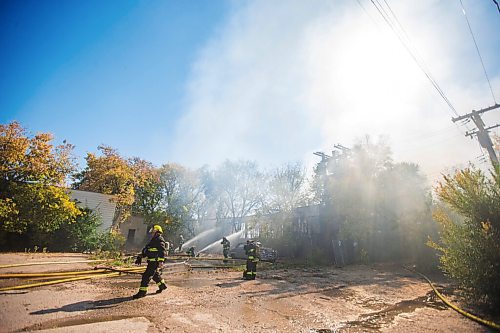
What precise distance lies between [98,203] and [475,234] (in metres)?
24.6

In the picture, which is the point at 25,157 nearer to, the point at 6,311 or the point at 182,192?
the point at 6,311

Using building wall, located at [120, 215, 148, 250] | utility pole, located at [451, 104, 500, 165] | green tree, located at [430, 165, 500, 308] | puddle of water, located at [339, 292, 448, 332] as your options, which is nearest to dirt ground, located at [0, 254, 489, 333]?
puddle of water, located at [339, 292, 448, 332]

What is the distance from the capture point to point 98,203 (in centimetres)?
2134

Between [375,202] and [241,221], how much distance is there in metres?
25.2

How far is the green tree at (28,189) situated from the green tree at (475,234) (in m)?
19.7

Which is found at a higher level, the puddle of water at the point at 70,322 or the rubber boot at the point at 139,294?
the puddle of water at the point at 70,322

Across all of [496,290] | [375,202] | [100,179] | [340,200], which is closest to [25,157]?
[100,179]

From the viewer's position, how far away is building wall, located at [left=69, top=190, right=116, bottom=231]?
2009 centimetres

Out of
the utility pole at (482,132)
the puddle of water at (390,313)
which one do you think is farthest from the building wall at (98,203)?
the utility pole at (482,132)

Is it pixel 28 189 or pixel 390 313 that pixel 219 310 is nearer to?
pixel 390 313

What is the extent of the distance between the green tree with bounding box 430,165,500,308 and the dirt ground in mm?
934

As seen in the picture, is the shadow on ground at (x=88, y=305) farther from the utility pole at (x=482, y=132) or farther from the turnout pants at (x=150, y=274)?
the utility pole at (x=482, y=132)

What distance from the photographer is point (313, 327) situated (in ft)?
14.3

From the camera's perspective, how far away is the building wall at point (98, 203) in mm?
20094
